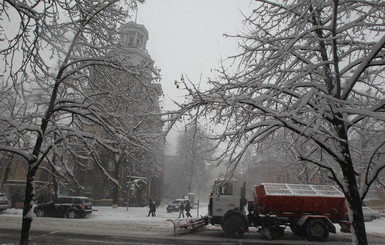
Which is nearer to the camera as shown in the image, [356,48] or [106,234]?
[356,48]

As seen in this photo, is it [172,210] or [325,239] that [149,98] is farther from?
[172,210]

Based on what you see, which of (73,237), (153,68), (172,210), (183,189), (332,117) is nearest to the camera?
(332,117)

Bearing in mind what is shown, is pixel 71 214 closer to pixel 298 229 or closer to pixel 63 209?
pixel 63 209

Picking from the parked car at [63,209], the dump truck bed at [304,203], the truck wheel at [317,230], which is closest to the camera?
the truck wheel at [317,230]

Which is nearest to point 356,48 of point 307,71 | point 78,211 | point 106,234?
point 307,71

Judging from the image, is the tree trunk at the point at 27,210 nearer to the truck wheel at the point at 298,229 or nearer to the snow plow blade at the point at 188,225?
the snow plow blade at the point at 188,225

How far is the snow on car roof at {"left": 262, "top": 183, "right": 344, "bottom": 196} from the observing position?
559 inches

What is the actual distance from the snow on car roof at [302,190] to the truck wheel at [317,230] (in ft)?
4.96

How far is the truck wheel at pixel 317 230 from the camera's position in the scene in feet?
42.8

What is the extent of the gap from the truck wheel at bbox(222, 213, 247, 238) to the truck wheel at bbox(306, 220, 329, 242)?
9.92 feet

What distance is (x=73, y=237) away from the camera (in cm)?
1266

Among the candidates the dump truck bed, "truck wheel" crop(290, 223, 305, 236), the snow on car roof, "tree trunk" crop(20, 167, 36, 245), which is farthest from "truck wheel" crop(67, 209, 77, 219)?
"truck wheel" crop(290, 223, 305, 236)

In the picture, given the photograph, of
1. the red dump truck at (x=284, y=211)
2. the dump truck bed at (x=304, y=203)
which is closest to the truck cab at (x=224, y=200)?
the red dump truck at (x=284, y=211)

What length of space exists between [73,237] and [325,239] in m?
12.1
